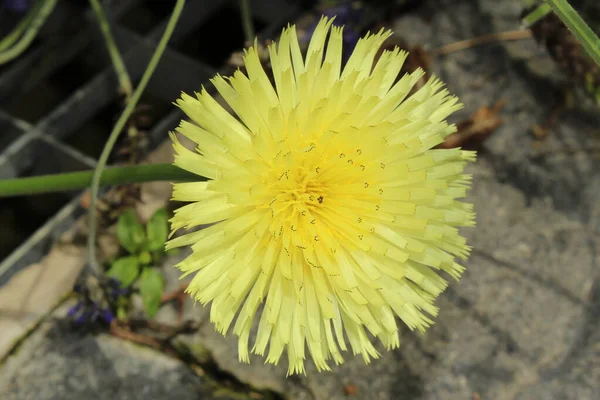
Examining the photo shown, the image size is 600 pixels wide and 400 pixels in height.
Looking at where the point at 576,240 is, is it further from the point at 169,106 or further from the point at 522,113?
the point at 169,106

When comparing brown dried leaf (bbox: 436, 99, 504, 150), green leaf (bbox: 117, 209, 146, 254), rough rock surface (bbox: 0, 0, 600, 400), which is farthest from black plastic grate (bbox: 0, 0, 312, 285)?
brown dried leaf (bbox: 436, 99, 504, 150)

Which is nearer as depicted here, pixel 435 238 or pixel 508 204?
pixel 435 238

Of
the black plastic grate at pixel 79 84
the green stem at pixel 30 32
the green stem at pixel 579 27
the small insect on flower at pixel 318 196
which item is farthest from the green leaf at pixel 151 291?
the green stem at pixel 579 27

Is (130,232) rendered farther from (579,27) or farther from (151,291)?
(579,27)

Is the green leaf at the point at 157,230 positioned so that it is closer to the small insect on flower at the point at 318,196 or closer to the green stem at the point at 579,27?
the small insect on flower at the point at 318,196

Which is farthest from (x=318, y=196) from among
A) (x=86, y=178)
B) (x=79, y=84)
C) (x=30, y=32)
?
(x=79, y=84)

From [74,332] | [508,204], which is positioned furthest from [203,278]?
[508,204]
